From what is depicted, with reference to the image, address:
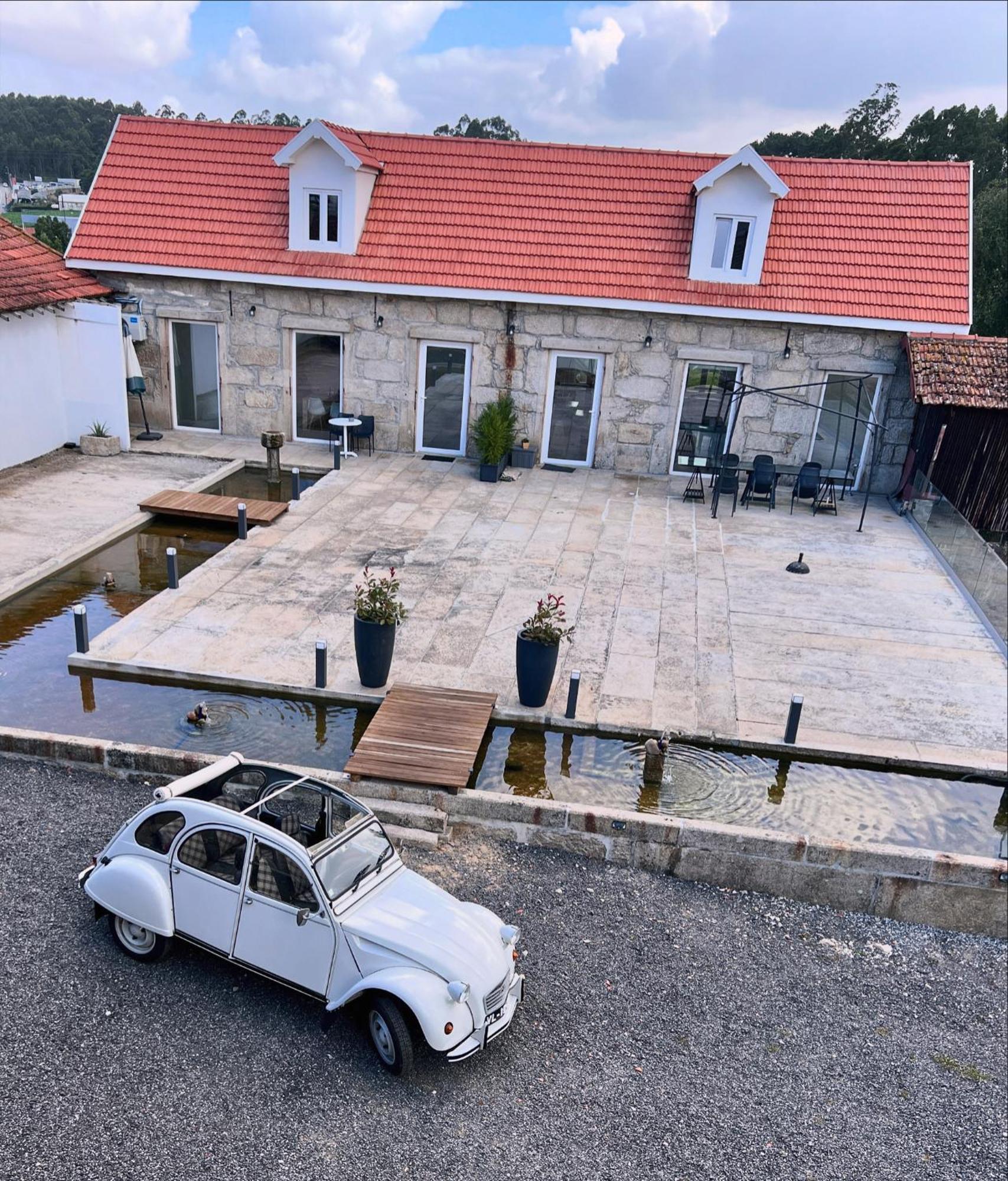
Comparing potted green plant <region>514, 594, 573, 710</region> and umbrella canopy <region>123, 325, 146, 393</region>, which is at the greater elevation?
umbrella canopy <region>123, 325, 146, 393</region>

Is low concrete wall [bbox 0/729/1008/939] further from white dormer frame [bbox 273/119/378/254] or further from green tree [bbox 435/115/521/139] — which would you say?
green tree [bbox 435/115/521/139]

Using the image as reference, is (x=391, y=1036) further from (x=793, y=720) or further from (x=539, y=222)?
(x=539, y=222)

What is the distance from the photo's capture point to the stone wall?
18141 mm

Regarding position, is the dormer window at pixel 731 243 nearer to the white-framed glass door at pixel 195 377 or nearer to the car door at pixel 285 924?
the white-framed glass door at pixel 195 377

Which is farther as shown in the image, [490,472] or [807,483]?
[490,472]

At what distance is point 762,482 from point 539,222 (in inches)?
280

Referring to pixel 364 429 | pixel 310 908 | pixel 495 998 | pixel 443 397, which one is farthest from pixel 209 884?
pixel 443 397

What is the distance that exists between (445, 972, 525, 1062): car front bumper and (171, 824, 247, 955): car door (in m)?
1.70

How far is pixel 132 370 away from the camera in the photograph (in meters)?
18.4

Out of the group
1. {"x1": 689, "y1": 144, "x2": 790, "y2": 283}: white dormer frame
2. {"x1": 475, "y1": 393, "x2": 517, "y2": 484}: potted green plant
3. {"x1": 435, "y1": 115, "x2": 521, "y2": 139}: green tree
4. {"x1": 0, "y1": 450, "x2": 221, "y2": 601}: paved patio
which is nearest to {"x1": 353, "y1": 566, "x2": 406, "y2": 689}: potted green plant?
{"x1": 0, "y1": 450, "x2": 221, "y2": 601}: paved patio

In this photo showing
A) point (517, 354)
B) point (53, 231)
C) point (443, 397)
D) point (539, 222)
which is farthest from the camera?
point (53, 231)

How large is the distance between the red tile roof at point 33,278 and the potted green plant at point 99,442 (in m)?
2.41

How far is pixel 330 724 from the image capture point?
9.77m

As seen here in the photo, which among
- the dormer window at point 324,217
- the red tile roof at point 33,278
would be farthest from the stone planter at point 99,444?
the dormer window at point 324,217
